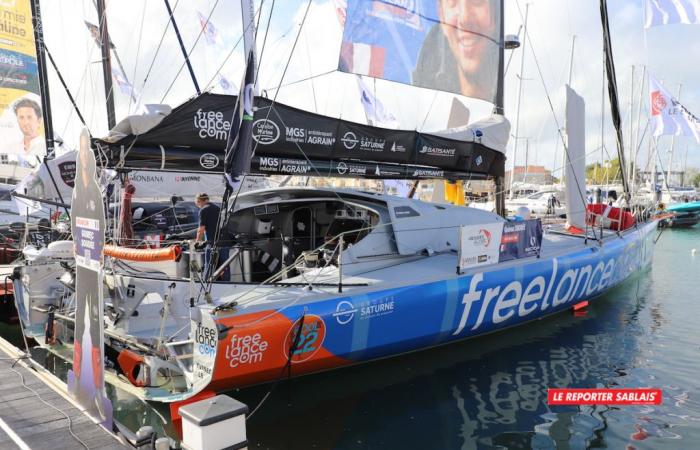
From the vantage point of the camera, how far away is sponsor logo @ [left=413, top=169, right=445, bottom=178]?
688 cm

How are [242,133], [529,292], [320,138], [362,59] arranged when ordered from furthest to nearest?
[529,292] < [362,59] < [320,138] < [242,133]

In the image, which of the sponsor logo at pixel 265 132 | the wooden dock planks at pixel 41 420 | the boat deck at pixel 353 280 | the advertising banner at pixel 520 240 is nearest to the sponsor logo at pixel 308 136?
the sponsor logo at pixel 265 132

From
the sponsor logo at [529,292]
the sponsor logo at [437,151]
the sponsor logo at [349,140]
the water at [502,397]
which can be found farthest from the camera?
the sponsor logo at [437,151]

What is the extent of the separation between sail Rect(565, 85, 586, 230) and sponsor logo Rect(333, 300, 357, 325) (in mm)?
5586

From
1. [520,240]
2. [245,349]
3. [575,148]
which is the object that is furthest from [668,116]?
[245,349]

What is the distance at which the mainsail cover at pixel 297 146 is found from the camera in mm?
4742

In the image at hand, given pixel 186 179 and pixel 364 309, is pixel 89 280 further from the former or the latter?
pixel 186 179

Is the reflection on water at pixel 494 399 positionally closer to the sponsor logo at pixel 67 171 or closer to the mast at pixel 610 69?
the sponsor logo at pixel 67 171

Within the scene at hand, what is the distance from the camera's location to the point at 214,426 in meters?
3.09

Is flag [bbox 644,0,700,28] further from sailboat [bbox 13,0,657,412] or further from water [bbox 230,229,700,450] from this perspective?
water [bbox 230,229,700,450]

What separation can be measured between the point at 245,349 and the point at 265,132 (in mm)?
2254

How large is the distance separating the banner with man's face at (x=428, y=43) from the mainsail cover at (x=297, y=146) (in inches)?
35.9

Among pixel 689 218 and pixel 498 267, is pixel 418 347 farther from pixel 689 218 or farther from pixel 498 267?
pixel 689 218

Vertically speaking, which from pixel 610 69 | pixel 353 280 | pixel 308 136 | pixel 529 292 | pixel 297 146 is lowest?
pixel 529 292
